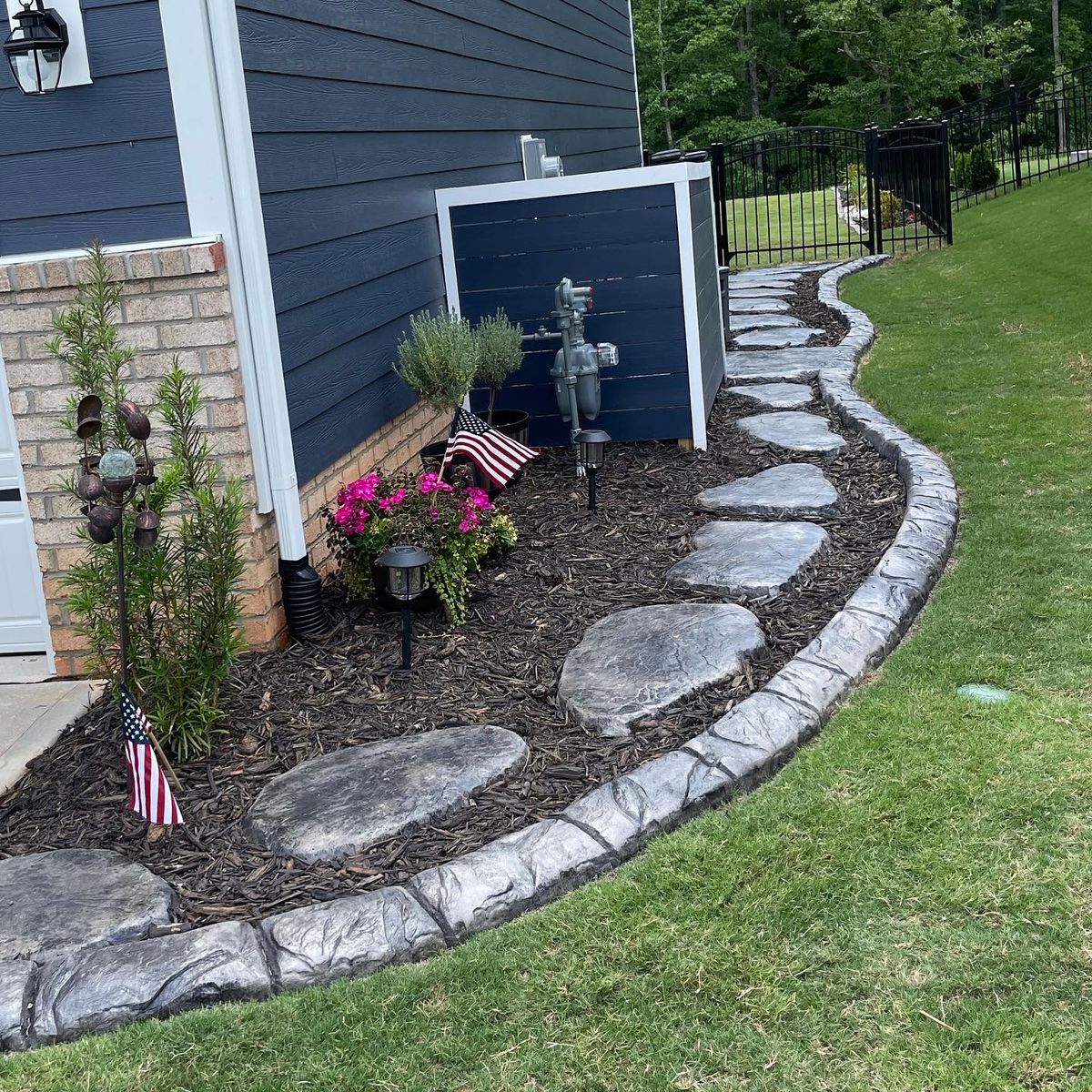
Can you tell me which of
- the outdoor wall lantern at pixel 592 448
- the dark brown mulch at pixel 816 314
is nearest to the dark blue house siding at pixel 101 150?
the outdoor wall lantern at pixel 592 448

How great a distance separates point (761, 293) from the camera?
11797 millimetres

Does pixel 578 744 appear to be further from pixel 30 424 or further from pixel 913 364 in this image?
pixel 913 364

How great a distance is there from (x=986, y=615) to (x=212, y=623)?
2460 millimetres

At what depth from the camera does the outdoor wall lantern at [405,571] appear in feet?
12.5

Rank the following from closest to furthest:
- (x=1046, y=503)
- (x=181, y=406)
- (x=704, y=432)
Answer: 1. (x=181, y=406)
2. (x=1046, y=503)
3. (x=704, y=432)

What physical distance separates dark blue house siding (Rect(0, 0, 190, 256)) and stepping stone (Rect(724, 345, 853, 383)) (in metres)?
4.75

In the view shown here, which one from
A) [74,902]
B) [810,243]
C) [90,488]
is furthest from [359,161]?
[810,243]

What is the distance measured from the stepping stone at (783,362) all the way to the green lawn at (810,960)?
14.7 ft

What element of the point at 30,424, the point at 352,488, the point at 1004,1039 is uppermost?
the point at 30,424

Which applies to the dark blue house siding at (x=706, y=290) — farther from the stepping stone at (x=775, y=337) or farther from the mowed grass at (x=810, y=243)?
the mowed grass at (x=810, y=243)

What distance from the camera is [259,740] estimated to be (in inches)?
142

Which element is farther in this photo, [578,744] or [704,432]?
[704,432]

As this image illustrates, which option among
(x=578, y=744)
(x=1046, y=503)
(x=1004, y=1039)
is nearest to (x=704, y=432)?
(x=1046, y=503)

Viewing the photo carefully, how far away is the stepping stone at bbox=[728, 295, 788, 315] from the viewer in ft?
35.0
